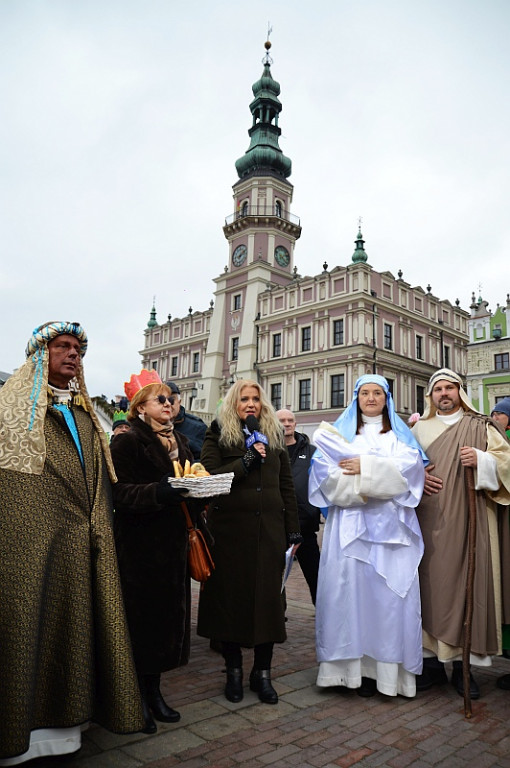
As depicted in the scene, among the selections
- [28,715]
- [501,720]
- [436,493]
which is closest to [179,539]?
[28,715]

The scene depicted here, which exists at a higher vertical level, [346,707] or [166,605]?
[166,605]

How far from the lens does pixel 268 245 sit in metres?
36.4

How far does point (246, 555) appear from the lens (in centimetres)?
370

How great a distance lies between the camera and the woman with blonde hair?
11.8ft

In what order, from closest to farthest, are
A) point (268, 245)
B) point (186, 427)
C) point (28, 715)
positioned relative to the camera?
point (28, 715), point (186, 427), point (268, 245)

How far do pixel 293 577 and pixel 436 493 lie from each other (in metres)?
4.76

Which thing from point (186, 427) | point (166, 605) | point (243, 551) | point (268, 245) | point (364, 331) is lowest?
point (166, 605)

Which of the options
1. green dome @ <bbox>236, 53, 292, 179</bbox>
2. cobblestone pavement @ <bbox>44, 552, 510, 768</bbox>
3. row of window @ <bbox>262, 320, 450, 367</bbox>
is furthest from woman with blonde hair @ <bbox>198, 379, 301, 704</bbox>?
green dome @ <bbox>236, 53, 292, 179</bbox>

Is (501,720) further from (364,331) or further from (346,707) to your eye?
(364,331)

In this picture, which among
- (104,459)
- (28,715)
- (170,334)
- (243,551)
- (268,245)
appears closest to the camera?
(28,715)

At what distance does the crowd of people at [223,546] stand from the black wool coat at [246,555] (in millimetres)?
12

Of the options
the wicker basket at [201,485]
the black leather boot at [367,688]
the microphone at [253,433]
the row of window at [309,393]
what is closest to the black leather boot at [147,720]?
the wicker basket at [201,485]

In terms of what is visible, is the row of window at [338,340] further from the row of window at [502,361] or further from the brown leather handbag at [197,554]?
the brown leather handbag at [197,554]

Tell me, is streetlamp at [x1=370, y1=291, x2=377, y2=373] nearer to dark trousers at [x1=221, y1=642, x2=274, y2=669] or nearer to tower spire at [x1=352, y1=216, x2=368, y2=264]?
tower spire at [x1=352, y1=216, x2=368, y2=264]
